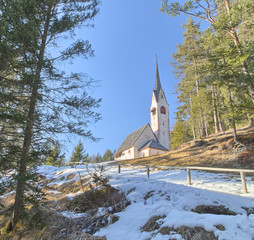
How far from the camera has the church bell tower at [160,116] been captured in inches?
1324

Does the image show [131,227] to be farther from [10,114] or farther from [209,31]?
[209,31]

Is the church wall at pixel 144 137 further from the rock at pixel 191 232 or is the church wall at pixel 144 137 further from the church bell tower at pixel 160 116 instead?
the rock at pixel 191 232

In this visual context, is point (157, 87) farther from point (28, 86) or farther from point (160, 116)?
point (28, 86)

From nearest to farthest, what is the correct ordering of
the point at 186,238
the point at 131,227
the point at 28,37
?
the point at 186,238
the point at 131,227
the point at 28,37

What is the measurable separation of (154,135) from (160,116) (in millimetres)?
5027

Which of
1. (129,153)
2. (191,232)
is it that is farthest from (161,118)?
(191,232)

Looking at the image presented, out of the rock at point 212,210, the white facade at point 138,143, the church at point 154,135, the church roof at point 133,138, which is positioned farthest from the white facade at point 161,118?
the rock at point 212,210

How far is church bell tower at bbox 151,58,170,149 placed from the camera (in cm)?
3362

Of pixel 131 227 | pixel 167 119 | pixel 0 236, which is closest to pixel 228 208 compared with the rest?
pixel 131 227

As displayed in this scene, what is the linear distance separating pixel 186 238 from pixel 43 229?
341 cm

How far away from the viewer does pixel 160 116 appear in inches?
1394

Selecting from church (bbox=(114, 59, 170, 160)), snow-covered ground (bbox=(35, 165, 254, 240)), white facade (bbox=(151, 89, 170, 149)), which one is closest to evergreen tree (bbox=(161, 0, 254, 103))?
snow-covered ground (bbox=(35, 165, 254, 240))

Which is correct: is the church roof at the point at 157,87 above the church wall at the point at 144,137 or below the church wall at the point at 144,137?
above

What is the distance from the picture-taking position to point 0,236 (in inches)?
169
